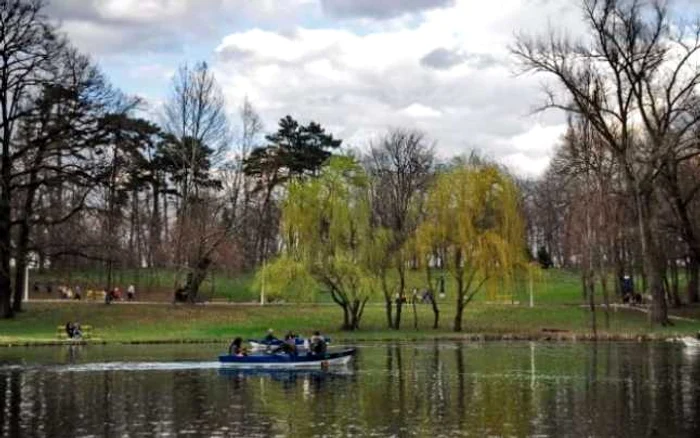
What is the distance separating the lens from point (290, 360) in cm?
4212

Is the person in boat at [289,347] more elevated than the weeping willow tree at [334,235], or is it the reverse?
the weeping willow tree at [334,235]

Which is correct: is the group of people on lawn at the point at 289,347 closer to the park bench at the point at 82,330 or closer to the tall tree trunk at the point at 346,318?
the park bench at the point at 82,330

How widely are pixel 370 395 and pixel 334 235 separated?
29.7 m

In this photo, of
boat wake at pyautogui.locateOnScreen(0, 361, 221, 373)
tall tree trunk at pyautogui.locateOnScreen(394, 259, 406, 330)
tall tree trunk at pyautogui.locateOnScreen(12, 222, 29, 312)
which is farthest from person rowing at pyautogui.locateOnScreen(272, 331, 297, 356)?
tall tree trunk at pyautogui.locateOnScreen(12, 222, 29, 312)

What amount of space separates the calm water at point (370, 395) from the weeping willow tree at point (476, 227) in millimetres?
12689

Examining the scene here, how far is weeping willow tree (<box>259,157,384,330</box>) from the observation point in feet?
194

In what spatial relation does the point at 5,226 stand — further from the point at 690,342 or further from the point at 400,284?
the point at 690,342

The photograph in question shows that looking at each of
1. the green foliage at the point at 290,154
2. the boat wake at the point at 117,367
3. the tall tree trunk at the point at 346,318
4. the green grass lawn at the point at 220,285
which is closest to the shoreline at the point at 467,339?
the tall tree trunk at the point at 346,318

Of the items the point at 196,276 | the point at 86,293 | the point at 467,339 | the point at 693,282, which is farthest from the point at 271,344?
the point at 86,293

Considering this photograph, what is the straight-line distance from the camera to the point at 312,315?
219 feet

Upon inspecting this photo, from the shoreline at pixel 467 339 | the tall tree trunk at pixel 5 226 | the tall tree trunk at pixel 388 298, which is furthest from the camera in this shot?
the tall tree trunk at pixel 388 298

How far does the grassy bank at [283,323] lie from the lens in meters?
57.0

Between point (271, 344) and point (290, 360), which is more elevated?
point (271, 344)

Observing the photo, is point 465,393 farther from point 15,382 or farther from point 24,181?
point 24,181
